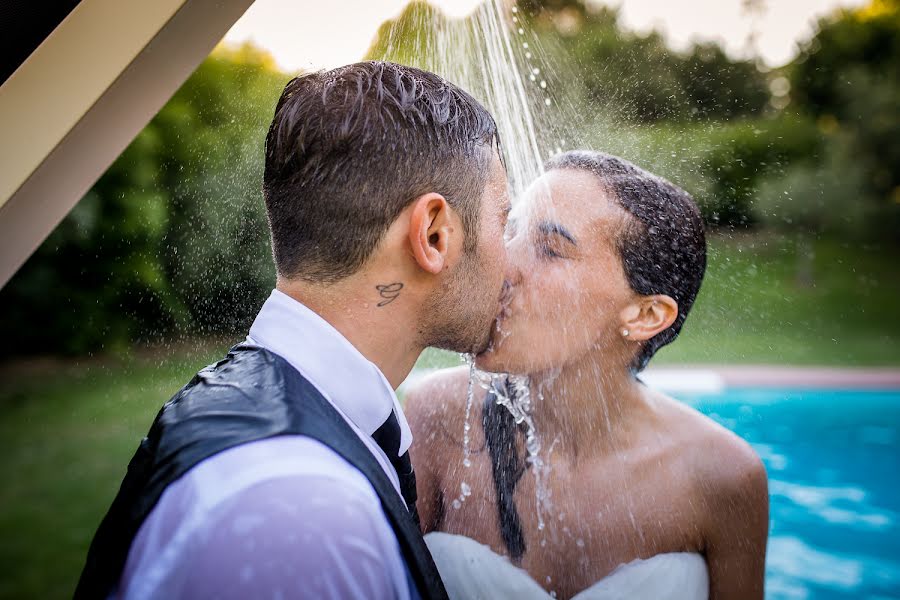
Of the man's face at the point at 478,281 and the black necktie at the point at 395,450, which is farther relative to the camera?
the man's face at the point at 478,281

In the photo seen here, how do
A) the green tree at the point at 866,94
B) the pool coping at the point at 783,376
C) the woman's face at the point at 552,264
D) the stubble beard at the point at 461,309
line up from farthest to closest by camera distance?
the green tree at the point at 866,94 → the pool coping at the point at 783,376 → the woman's face at the point at 552,264 → the stubble beard at the point at 461,309

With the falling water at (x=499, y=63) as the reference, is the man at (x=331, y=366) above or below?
below

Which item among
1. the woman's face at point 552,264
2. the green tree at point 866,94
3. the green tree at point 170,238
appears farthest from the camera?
the green tree at point 866,94

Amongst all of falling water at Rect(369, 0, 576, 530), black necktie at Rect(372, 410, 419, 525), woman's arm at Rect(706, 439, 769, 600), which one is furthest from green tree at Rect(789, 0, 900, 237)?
black necktie at Rect(372, 410, 419, 525)

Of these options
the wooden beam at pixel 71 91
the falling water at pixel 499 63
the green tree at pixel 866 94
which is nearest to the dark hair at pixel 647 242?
→ the falling water at pixel 499 63

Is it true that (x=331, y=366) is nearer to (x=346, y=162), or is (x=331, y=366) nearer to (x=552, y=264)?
(x=346, y=162)

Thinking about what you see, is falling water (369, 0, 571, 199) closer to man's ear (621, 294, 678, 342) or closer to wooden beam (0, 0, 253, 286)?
man's ear (621, 294, 678, 342)

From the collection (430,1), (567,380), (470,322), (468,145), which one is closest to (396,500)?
(470,322)

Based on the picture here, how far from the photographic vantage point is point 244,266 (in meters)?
2.63

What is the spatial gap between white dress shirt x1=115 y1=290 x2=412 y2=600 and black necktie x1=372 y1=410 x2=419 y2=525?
0.35 meters

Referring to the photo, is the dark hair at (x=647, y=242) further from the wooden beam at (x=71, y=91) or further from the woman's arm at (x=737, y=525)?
the wooden beam at (x=71, y=91)

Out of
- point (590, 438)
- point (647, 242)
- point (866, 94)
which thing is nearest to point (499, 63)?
point (647, 242)

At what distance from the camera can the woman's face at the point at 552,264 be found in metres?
2.13

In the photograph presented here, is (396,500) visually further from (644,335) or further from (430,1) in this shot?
(430,1)
